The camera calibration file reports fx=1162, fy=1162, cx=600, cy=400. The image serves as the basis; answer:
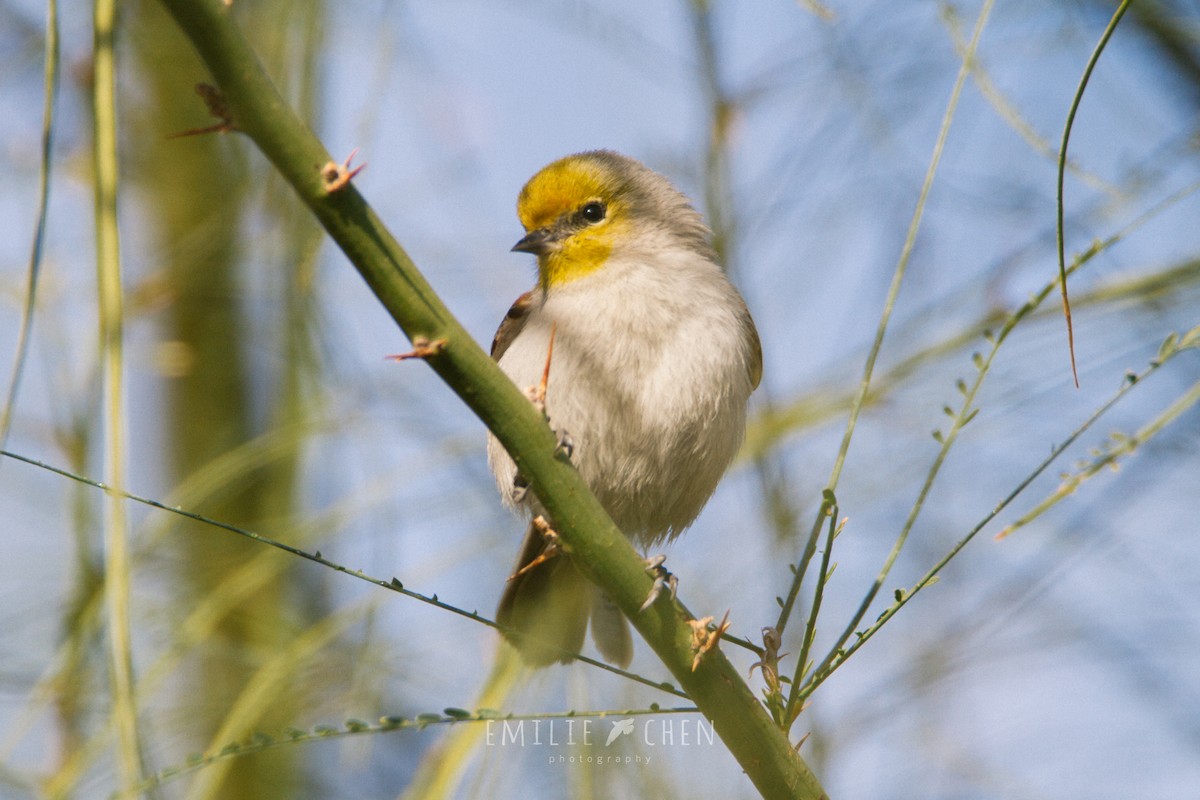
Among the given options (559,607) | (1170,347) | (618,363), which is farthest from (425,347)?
(559,607)

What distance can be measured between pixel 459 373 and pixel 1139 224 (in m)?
0.82

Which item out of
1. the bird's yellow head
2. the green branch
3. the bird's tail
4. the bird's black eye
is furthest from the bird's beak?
the green branch

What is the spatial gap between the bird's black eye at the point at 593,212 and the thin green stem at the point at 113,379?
1.67 meters

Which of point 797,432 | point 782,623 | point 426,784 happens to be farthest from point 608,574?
point 797,432

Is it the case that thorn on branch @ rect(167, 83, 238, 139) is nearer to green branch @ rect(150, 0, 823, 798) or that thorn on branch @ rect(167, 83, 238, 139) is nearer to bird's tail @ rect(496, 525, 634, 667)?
green branch @ rect(150, 0, 823, 798)

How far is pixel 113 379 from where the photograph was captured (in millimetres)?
1153

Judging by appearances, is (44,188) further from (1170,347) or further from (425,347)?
(1170,347)

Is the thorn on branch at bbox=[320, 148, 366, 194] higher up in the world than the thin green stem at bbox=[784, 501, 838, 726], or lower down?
higher up

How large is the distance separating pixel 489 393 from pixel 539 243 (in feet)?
5.12

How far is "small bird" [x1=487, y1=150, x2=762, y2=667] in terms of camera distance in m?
2.47

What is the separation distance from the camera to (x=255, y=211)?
340cm

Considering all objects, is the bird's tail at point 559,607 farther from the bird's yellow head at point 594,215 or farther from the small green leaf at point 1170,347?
the small green leaf at point 1170,347

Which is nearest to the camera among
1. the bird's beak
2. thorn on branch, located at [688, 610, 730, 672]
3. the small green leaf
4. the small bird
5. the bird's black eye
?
the small green leaf

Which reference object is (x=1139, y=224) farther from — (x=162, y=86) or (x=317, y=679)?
(x=162, y=86)
